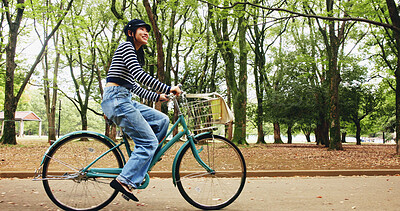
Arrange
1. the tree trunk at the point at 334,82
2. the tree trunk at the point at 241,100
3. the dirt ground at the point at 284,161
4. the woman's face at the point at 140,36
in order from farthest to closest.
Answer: the tree trunk at the point at 241,100
the tree trunk at the point at 334,82
the dirt ground at the point at 284,161
the woman's face at the point at 140,36

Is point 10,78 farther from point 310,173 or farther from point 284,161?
point 310,173

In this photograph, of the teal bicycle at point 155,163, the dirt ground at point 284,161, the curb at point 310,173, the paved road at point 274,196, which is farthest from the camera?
the dirt ground at point 284,161

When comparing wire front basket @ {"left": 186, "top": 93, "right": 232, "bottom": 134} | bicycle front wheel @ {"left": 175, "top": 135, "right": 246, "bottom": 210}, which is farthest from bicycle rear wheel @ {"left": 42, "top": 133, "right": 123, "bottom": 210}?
wire front basket @ {"left": 186, "top": 93, "right": 232, "bottom": 134}

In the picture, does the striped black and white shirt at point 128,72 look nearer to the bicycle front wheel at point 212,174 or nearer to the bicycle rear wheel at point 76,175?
the bicycle rear wheel at point 76,175

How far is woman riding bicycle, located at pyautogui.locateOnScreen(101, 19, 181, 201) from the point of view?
3518 millimetres

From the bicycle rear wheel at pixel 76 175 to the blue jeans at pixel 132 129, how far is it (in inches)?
16.2

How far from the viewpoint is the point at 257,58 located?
92.8 feet

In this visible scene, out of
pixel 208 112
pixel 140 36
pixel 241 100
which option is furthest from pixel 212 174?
pixel 241 100

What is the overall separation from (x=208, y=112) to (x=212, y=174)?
0.92 metres

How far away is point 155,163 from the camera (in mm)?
3785

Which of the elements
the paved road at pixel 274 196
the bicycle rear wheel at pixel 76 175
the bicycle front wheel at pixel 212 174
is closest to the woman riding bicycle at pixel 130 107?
the bicycle rear wheel at pixel 76 175

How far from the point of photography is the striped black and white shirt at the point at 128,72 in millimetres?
3453

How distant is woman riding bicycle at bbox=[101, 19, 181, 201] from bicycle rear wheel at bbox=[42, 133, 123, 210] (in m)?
0.41

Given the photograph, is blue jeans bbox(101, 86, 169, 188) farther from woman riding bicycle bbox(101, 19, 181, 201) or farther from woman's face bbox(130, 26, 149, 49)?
woman's face bbox(130, 26, 149, 49)
